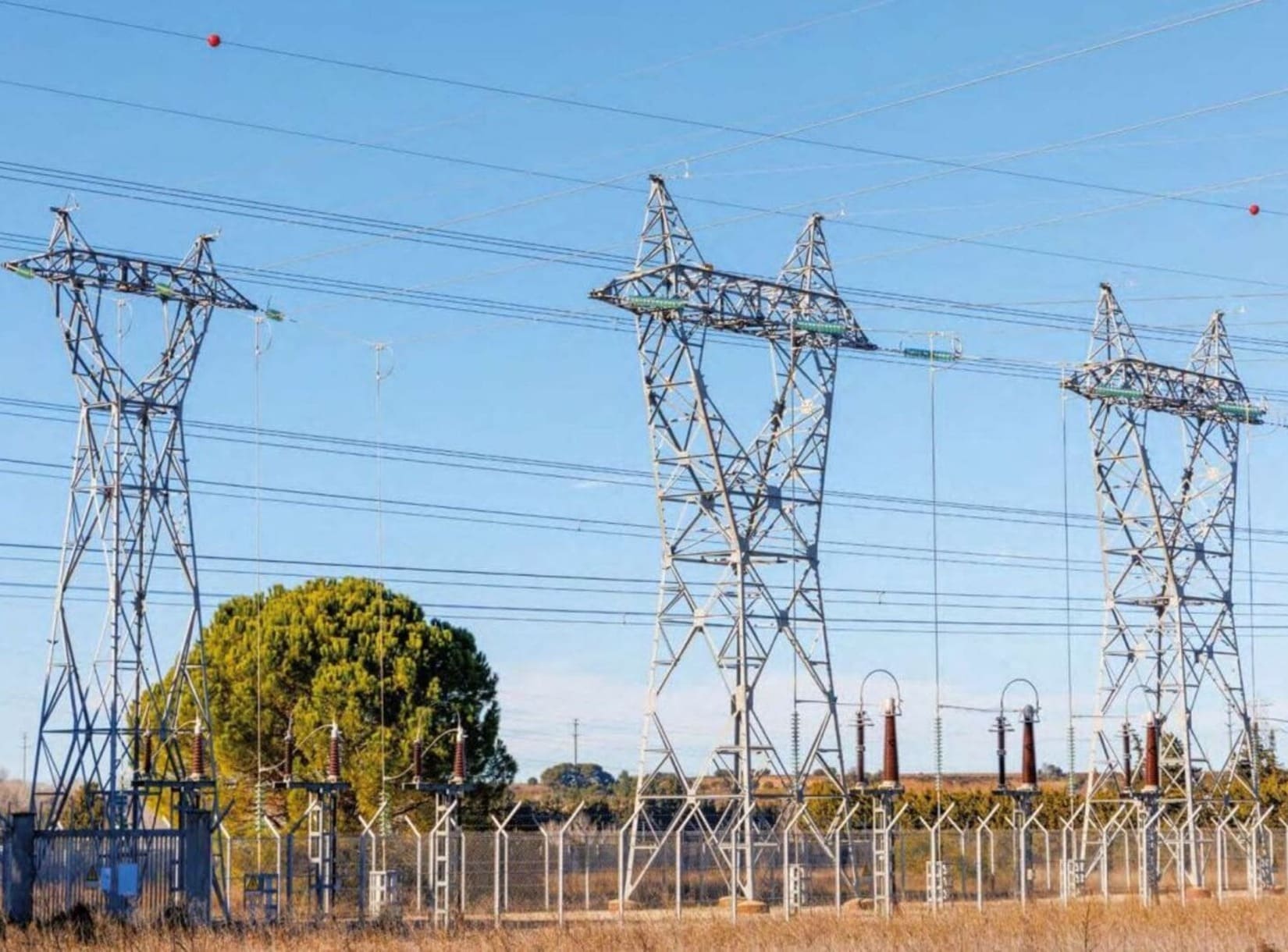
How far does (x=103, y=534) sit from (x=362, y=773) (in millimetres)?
22679

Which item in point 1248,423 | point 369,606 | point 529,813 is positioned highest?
point 1248,423

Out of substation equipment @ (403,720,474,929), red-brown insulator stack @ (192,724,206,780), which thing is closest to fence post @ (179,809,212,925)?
red-brown insulator stack @ (192,724,206,780)

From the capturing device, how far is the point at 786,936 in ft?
106

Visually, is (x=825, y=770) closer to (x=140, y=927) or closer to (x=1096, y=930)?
(x=1096, y=930)

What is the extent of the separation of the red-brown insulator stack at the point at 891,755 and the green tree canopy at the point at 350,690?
66.4 feet

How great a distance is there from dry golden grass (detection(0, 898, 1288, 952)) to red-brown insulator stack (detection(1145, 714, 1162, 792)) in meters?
16.0

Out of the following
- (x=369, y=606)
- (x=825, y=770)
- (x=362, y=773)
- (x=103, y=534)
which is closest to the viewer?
(x=103, y=534)

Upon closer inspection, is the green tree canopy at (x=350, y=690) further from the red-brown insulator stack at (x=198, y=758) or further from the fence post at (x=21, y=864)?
the fence post at (x=21, y=864)

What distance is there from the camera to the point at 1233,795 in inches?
3172

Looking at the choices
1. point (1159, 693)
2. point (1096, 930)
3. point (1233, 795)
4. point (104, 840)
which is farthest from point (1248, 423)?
point (104, 840)

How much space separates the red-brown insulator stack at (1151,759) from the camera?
178ft

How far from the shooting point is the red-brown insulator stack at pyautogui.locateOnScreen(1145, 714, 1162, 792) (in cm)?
5416

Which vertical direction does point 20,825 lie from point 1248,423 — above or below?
below

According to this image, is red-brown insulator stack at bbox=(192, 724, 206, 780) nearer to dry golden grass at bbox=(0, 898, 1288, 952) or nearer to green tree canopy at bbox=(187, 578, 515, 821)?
dry golden grass at bbox=(0, 898, 1288, 952)
